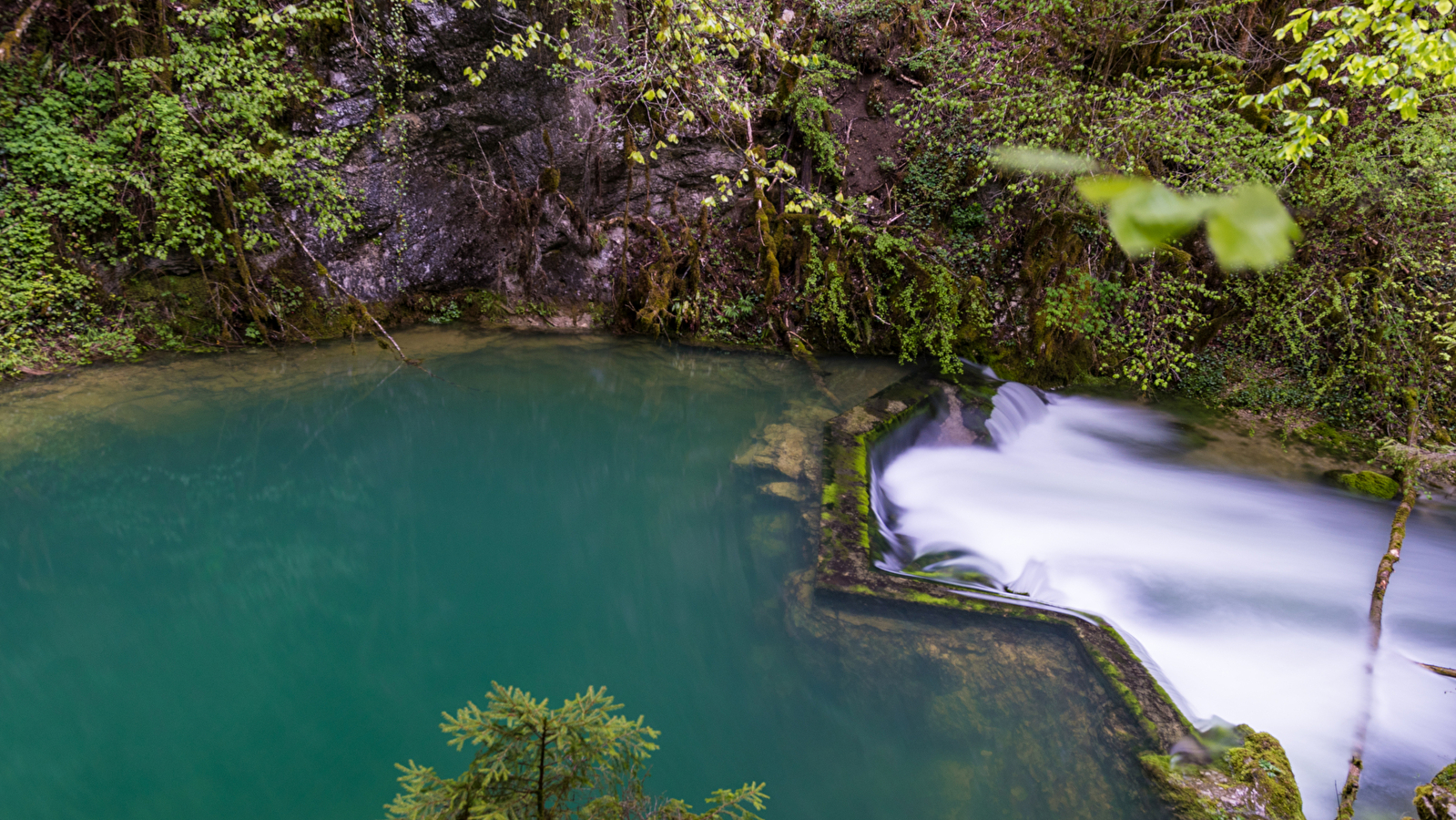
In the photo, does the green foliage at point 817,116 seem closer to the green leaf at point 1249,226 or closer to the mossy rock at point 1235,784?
the mossy rock at point 1235,784

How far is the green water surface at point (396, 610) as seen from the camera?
357 centimetres

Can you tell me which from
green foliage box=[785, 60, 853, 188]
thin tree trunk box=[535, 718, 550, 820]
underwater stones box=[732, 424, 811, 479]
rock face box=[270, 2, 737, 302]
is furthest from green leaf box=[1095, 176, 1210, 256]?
rock face box=[270, 2, 737, 302]

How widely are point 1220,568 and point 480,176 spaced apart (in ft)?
33.0

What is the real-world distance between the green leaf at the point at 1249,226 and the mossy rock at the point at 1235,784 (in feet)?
12.7

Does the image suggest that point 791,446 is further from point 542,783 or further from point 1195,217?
point 1195,217

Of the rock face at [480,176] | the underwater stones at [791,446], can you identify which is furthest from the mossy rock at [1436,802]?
the rock face at [480,176]

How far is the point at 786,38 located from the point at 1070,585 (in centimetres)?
897

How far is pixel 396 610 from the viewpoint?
473 centimetres

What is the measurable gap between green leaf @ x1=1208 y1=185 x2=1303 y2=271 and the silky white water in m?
4.46

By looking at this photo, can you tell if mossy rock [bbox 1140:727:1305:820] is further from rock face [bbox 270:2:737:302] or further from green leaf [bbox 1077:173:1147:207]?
rock face [bbox 270:2:737:302]

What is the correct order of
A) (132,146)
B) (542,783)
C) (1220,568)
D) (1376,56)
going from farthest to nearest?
1. (132,146)
2. (1220,568)
3. (1376,56)
4. (542,783)

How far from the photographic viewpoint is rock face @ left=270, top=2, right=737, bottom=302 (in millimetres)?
8750

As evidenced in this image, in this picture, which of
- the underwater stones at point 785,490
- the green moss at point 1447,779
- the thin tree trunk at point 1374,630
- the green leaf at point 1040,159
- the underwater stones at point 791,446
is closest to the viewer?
the green leaf at point 1040,159

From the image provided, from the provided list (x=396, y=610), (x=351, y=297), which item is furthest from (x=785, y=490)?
(x=351, y=297)
